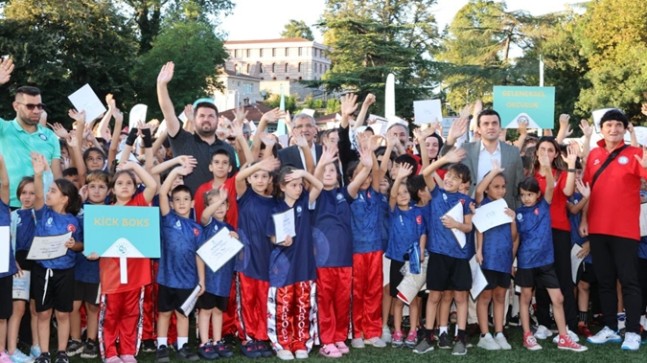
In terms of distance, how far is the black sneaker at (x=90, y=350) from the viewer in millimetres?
6332

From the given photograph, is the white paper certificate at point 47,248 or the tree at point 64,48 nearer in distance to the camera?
the white paper certificate at point 47,248

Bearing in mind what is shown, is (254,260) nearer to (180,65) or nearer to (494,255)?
(494,255)

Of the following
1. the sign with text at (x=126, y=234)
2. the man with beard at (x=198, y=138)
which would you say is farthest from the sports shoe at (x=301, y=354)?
the man with beard at (x=198, y=138)

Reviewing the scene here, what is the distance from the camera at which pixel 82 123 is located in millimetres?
7289

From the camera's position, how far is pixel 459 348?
21.2ft

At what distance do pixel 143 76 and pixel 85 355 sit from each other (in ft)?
114

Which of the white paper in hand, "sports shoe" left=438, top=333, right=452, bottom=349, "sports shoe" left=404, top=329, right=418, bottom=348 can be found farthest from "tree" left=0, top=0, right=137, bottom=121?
"sports shoe" left=438, top=333, right=452, bottom=349

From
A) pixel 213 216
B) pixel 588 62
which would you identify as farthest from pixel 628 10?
pixel 213 216

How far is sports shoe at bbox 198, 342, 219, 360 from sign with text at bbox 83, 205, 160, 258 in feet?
3.20

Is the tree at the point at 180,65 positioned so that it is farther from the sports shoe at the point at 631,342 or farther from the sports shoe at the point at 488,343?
the sports shoe at the point at 631,342

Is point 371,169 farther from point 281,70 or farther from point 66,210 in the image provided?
point 281,70

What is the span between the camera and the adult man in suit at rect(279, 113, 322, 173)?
6.83 metres

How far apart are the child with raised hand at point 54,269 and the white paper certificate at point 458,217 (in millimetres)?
3312

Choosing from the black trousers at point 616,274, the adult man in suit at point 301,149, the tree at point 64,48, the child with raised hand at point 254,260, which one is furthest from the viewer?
the tree at point 64,48
